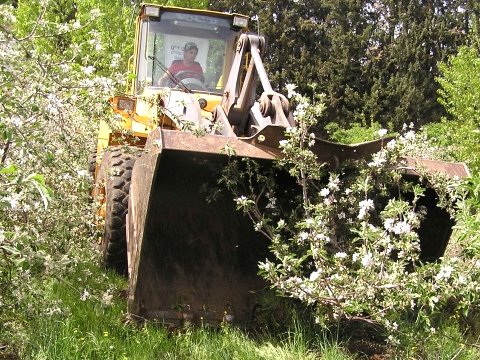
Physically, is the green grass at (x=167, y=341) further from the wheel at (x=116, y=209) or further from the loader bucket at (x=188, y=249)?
the wheel at (x=116, y=209)

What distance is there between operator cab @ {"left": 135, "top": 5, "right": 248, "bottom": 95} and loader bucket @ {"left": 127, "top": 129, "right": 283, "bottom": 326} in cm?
256

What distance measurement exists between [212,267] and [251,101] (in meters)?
1.41

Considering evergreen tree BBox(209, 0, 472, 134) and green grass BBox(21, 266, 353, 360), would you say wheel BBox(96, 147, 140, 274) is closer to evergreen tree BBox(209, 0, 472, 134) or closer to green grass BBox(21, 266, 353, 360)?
green grass BBox(21, 266, 353, 360)

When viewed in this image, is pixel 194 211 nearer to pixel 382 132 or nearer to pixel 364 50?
pixel 382 132

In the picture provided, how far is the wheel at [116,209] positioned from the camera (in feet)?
17.6

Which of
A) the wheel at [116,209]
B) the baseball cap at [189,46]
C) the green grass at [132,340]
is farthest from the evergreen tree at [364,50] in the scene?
the green grass at [132,340]

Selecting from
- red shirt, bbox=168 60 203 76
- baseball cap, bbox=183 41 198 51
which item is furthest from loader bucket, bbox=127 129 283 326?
baseball cap, bbox=183 41 198 51

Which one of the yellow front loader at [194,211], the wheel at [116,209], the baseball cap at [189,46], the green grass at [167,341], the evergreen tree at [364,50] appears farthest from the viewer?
the evergreen tree at [364,50]

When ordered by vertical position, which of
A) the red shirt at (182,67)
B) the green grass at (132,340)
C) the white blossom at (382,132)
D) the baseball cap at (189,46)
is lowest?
the green grass at (132,340)

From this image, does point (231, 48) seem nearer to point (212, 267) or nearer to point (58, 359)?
point (212, 267)

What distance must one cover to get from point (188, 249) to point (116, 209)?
100 cm

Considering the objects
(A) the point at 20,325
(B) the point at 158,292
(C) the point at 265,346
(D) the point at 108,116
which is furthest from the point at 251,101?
(A) the point at 20,325

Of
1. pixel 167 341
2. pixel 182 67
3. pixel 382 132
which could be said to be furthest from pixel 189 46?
pixel 167 341

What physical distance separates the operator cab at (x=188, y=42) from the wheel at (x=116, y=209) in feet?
5.34
